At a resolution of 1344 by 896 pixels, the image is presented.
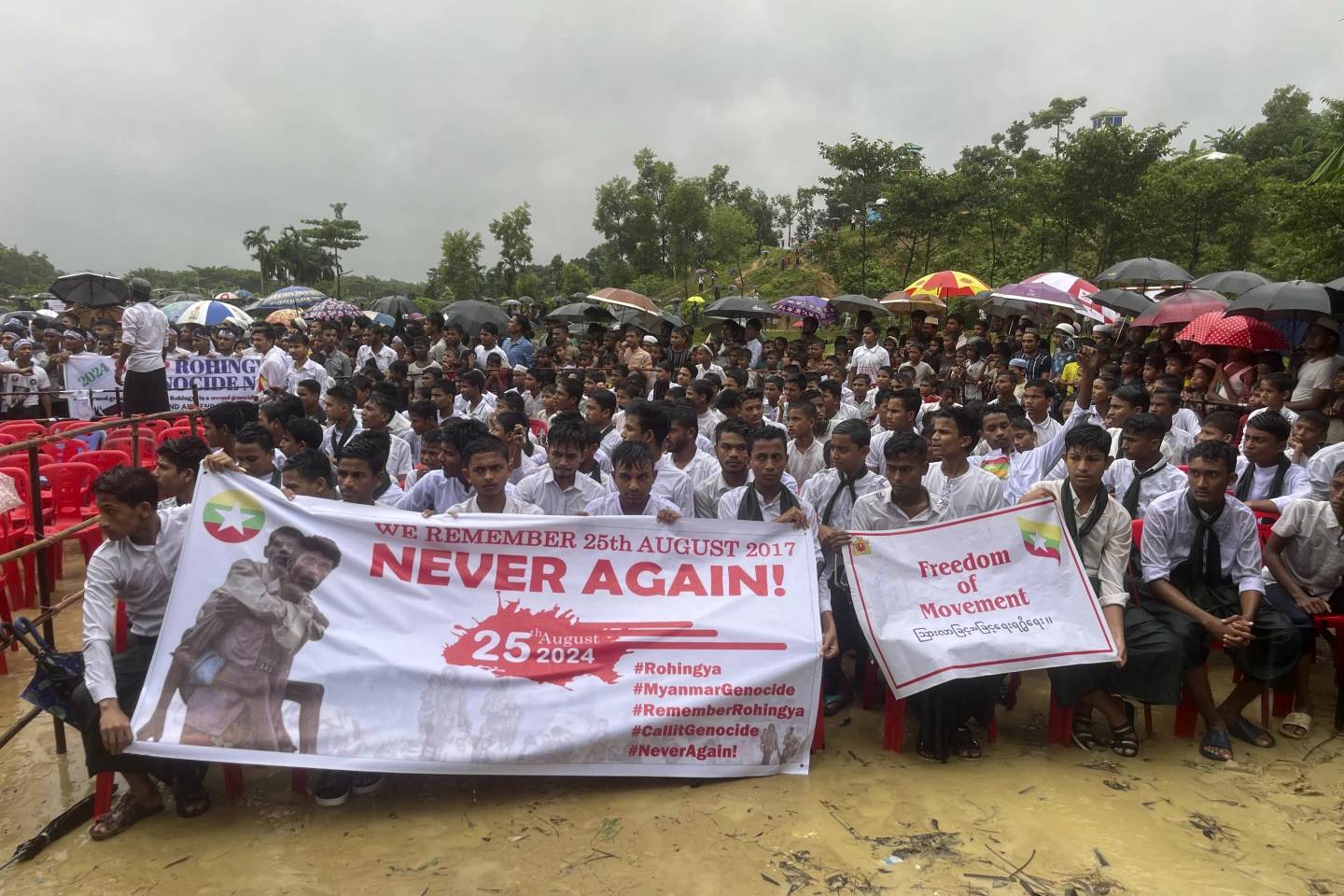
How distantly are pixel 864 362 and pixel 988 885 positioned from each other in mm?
9228

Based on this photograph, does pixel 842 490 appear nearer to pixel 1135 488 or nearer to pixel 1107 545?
pixel 1107 545

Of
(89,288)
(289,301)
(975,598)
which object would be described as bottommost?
(975,598)

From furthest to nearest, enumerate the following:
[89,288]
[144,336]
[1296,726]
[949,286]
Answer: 1. [89,288]
2. [949,286]
3. [144,336]
4. [1296,726]

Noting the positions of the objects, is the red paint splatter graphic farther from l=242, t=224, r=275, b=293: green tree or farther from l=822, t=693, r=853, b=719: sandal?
l=242, t=224, r=275, b=293: green tree

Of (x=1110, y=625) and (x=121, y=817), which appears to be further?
(x=1110, y=625)

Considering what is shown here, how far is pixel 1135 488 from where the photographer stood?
17.9 ft

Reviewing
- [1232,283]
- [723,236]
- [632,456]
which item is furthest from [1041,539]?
[723,236]

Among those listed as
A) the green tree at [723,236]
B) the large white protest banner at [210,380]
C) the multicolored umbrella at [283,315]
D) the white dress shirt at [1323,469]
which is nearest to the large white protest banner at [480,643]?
the white dress shirt at [1323,469]

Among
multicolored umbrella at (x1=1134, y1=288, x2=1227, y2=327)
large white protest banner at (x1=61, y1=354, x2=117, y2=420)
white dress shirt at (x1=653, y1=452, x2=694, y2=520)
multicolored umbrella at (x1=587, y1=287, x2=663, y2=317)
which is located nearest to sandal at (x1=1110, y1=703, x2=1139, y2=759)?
white dress shirt at (x1=653, y1=452, x2=694, y2=520)

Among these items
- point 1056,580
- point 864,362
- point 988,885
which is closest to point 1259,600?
point 1056,580

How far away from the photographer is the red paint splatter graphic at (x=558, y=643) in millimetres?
3900

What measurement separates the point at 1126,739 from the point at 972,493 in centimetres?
158

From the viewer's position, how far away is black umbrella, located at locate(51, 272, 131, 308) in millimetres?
19016

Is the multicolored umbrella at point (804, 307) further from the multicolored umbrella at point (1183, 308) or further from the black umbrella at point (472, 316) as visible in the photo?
the multicolored umbrella at point (1183, 308)
